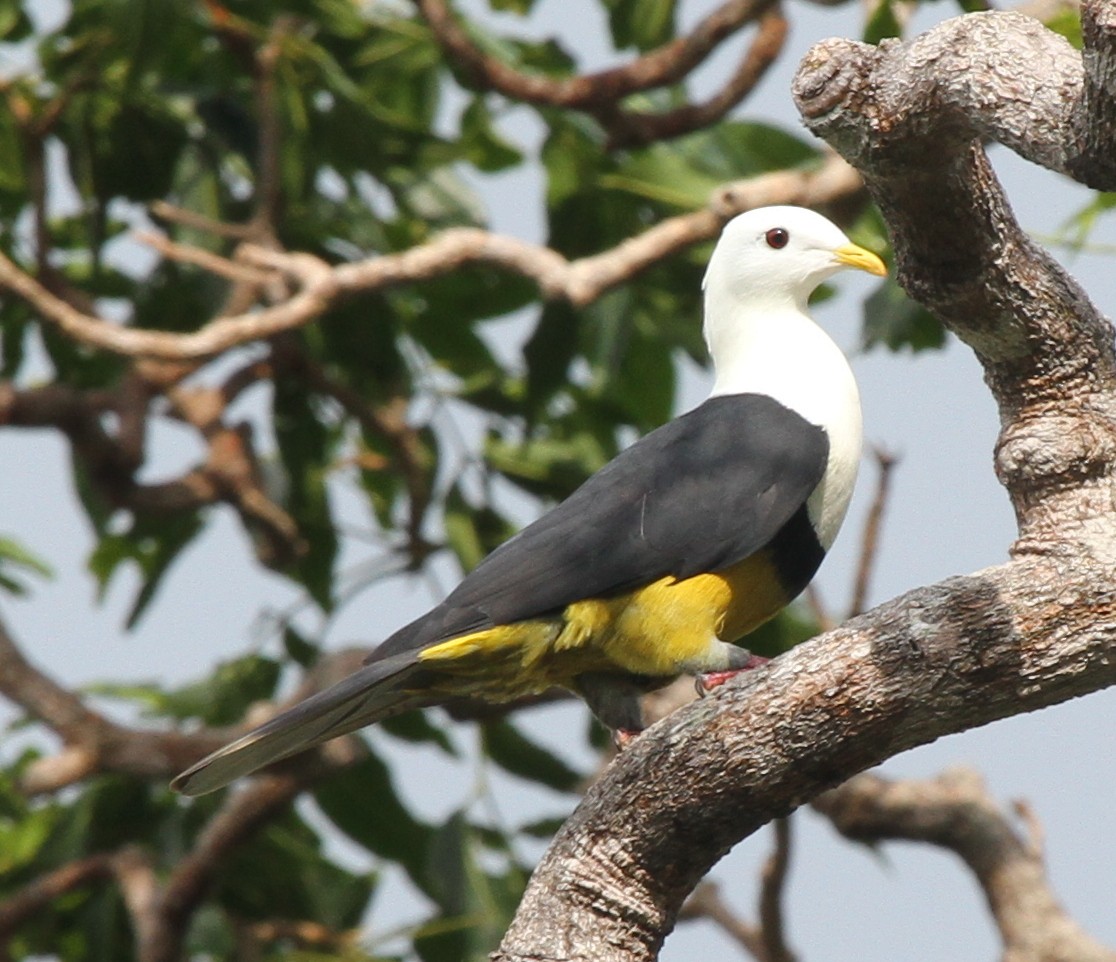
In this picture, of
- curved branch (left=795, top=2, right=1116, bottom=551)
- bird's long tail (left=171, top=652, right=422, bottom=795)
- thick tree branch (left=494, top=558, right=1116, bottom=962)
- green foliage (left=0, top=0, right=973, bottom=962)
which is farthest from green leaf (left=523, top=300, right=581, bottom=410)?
thick tree branch (left=494, top=558, right=1116, bottom=962)

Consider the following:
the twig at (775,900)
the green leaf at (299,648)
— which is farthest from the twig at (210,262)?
the twig at (775,900)

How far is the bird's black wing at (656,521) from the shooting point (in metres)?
3.73

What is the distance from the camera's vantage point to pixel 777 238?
4.45 m

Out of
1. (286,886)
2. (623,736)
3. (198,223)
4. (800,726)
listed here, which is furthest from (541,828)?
(800,726)

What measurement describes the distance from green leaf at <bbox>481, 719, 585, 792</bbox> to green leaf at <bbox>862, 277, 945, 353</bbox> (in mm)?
1447

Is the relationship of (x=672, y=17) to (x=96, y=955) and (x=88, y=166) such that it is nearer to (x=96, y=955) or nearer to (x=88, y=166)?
(x=88, y=166)

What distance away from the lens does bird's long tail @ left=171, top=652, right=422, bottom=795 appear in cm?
349

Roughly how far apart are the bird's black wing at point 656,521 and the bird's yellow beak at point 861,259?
16.5 inches

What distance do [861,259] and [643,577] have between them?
0.99 m

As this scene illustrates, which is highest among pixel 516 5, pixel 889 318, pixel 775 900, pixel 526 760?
pixel 516 5

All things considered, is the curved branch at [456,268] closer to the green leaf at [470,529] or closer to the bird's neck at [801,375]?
the bird's neck at [801,375]

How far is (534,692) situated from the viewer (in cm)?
400

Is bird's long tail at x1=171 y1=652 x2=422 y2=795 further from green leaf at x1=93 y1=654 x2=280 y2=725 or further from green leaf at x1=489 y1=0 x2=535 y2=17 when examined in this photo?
green leaf at x1=489 y1=0 x2=535 y2=17

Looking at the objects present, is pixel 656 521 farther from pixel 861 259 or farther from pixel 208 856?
pixel 208 856
